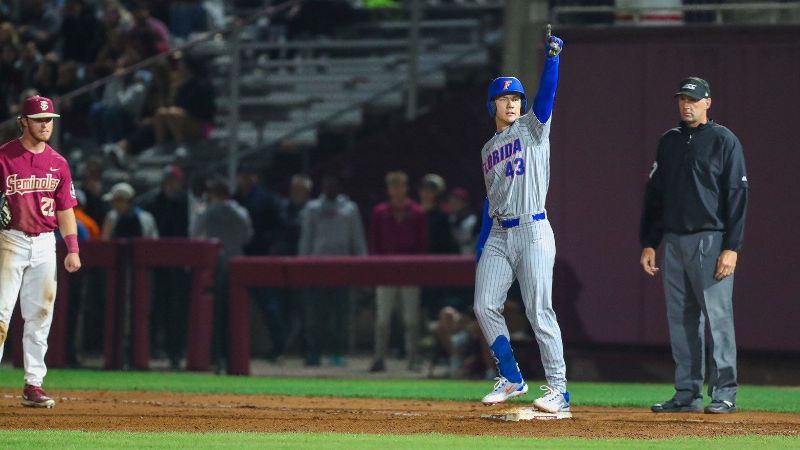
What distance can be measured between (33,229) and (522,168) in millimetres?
3491

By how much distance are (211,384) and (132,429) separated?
455 centimetres

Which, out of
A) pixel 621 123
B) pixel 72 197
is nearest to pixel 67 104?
pixel 621 123

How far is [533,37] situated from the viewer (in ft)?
52.4

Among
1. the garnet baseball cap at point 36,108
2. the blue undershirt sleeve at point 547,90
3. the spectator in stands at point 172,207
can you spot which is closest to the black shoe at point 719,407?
the blue undershirt sleeve at point 547,90

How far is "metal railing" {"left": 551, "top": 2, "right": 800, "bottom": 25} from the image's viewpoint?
14898 mm

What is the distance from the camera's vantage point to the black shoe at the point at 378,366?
49.7 ft

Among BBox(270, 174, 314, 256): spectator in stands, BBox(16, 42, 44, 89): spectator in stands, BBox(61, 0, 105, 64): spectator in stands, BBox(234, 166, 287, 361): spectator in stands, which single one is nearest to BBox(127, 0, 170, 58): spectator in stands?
BBox(61, 0, 105, 64): spectator in stands

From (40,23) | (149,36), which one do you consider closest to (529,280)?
(149,36)

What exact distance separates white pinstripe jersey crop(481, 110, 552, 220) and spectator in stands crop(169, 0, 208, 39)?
41.5 feet

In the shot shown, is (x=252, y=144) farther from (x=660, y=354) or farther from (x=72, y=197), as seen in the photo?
(x=72, y=197)

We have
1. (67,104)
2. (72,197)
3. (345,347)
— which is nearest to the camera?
(72,197)

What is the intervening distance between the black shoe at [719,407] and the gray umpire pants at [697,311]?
33 millimetres

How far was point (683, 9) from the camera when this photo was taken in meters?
14.8

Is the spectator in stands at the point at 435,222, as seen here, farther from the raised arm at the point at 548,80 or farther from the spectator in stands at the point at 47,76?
the spectator in stands at the point at 47,76
